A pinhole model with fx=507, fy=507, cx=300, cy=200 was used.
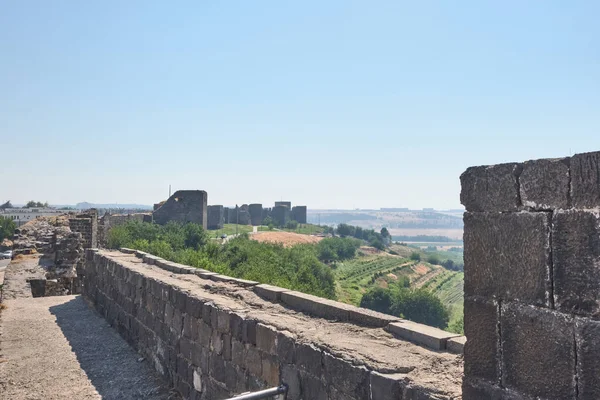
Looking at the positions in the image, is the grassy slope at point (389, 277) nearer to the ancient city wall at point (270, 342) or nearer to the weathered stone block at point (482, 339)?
the ancient city wall at point (270, 342)

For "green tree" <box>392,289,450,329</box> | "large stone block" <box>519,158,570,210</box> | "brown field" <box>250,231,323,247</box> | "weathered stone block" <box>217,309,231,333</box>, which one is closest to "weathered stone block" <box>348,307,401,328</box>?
"weathered stone block" <box>217,309,231,333</box>

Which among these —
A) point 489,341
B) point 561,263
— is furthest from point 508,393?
point 561,263

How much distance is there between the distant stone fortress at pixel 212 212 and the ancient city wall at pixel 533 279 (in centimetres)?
3574

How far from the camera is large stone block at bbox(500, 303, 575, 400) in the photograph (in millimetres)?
1929

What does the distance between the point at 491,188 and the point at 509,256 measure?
0.31 m

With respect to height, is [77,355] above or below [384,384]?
below

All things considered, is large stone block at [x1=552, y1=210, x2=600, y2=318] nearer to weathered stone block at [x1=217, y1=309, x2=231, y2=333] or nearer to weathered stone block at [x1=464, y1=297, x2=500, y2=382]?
weathered stone block at [x1=464, y1=297, x2=500, y2=382]

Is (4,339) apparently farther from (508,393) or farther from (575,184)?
(575,184)

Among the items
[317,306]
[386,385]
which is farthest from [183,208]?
[386,385]

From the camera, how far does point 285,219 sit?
71.5 metres

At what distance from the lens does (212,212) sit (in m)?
51.4

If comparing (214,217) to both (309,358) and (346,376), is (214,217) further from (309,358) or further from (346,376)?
(346,376)

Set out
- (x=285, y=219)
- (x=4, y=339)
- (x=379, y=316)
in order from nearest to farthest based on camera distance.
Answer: (x=379, y=316), (x=4, y=339), (x=285, y=219)

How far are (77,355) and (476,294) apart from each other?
590cm
